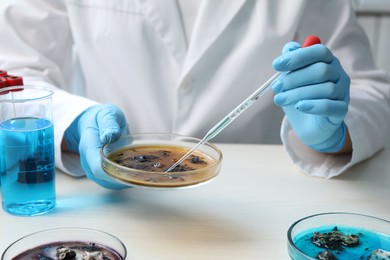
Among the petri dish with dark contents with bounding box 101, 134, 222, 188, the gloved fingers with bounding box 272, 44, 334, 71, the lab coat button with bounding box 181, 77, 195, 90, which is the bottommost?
the lab coat button with bounding box 181, 77, 195, 90

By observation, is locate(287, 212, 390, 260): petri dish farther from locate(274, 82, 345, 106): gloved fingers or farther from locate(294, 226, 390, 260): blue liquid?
locate(274, 82, 345, 106): gloved fingers

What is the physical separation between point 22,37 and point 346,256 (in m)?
1.00

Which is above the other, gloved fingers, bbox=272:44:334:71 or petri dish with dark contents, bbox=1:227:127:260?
gloved fingers, bbox=272:44:334:71

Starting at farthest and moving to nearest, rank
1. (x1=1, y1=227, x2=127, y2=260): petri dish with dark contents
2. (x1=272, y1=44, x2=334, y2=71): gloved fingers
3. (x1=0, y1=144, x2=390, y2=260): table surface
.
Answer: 1. (x1=272, y1=44, x2=334, y2=71): gloved fingers
2. (x1=0, y1=144, x2=390, y2=260): table surface
3. (x1=1, y1=227, x2=127, y2=260): petri dish with dark contents

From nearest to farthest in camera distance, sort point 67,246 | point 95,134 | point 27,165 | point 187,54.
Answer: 1. point 67,246
2. point 27,165
3. point 95,134
4. point 187,54

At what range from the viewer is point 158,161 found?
0.94 meters

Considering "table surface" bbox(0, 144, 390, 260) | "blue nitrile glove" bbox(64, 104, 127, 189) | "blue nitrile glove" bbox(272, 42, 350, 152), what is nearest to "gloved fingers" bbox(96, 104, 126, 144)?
"blue nitrile glove" bbox(64, 104, 127, 189)

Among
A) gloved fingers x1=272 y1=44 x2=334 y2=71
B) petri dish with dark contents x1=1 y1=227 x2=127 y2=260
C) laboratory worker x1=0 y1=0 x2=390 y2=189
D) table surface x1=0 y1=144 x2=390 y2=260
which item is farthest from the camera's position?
laboratory worker x1=0 y1=0 x2=390 y2=189

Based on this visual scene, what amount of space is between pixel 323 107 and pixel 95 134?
424 mm

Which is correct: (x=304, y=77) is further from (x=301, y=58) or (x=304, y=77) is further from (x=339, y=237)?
(x=339, y=237)

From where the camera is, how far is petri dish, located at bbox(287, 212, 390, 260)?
79 centimetres

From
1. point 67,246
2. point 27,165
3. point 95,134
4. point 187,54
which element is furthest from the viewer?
point 187,54

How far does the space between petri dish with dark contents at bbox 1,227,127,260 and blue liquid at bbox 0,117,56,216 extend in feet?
0.55

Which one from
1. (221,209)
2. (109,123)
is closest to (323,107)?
(221,209)
